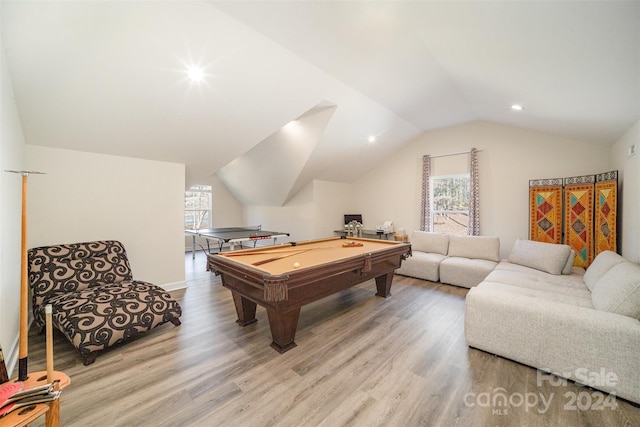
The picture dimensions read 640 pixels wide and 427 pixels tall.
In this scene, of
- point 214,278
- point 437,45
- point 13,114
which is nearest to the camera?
point 13,114

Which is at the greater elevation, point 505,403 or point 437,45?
point 437,45

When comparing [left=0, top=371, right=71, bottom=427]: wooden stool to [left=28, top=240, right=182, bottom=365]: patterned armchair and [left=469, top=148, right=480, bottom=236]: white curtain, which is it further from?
[left=469, top=148, right=480, bottom=236]: white curtain

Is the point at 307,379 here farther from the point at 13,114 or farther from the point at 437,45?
the point at 13,114

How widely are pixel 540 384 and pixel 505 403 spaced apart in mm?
441

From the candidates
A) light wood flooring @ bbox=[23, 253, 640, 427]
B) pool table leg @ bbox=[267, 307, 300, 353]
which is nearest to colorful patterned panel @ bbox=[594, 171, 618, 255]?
light wood flooring @ bbox=[23, 253, 640, 427]

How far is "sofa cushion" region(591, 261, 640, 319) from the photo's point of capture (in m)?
1.88

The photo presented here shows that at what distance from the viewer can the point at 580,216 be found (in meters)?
3.78

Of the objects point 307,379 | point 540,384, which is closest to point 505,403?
point 540,384

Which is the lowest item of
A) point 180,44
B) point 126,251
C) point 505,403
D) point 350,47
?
point 505,403

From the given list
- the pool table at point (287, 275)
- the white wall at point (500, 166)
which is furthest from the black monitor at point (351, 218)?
the pool table at point (287, 275)

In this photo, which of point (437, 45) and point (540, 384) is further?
point (437, 45)

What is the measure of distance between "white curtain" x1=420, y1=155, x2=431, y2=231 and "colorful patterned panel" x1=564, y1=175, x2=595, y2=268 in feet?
7.10

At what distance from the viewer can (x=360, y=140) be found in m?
5.13

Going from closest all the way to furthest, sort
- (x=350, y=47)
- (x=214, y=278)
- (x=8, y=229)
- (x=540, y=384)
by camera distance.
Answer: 1. (x=540, y=384)
2. (x=8, y=229)
3. (x=350, y=47)
4. (x=214, y=278)
